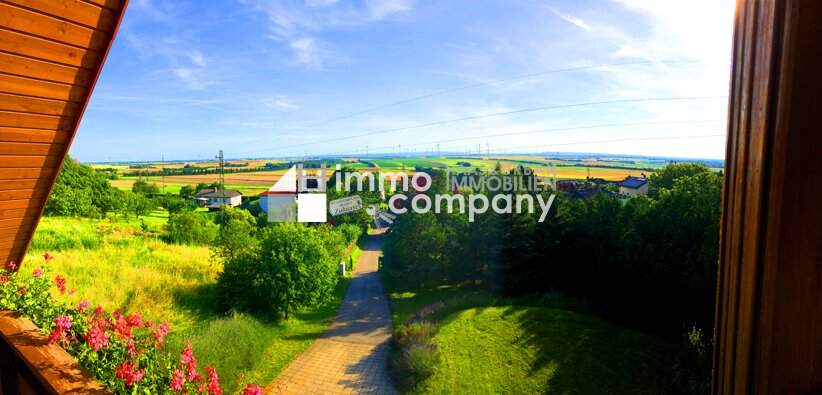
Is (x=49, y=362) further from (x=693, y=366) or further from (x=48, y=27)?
(x=693, y=366)

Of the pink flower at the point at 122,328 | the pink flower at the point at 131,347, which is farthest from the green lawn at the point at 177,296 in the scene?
the pink flower at the point at 131,347

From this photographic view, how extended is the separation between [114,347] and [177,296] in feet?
29.6

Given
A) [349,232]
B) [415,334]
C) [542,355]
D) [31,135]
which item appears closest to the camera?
[31,135]

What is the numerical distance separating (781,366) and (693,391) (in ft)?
22.0

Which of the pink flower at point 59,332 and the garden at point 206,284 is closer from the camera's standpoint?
the pink flower at point 59,332

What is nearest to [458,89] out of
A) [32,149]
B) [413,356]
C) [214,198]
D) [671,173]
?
[671,173]

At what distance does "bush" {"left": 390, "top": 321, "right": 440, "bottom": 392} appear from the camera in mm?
6038

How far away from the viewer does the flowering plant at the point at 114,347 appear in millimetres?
1341

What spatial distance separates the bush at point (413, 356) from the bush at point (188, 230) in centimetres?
990

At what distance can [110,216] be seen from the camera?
613 inches

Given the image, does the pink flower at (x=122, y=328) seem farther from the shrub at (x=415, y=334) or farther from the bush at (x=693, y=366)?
the bush at (x=693, y=366)

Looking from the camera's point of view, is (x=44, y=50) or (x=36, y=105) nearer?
(x=44, y=50)

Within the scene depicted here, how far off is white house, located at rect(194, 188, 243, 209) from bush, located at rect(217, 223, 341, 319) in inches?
607

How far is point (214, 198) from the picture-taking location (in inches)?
932
